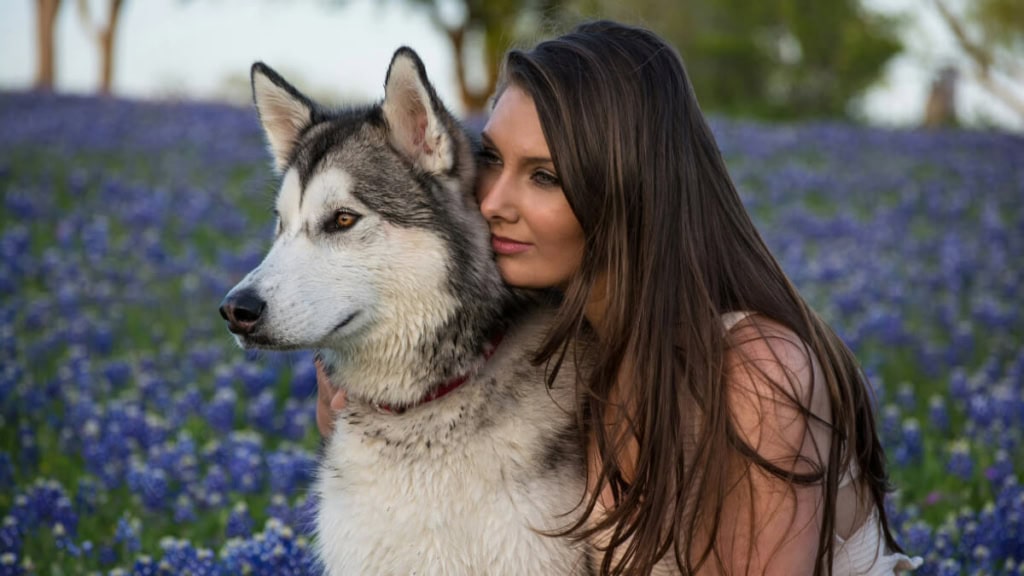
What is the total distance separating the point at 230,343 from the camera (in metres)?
6.53

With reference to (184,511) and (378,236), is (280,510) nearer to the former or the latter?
(184,511)

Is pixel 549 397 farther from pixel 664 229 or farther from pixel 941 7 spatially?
pixel 941 7

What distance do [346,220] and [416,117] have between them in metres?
0.41

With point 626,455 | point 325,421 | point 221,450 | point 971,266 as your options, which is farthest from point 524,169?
point 971,266

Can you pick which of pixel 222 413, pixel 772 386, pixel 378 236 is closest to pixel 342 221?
pixel 378 236

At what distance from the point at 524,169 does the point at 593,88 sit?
32 cm

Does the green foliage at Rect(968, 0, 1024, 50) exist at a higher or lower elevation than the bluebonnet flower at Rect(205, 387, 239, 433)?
higher

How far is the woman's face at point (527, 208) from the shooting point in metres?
2.90

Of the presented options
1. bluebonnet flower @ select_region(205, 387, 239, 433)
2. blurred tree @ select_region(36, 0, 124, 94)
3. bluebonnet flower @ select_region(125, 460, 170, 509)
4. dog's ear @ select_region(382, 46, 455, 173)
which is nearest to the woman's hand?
dog's ear @ select_region(382, 46, 455, 173)

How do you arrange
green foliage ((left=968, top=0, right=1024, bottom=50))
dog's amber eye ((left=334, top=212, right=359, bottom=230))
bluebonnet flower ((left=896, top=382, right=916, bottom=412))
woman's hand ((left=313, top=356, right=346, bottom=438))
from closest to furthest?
dog's amber eye ((left=334, top=212, right=359, bottom=230))
woman's hand ((left=313, top=356, right=346, bottom=438))
bluebonnet flower ((left=896, top=382, right=916, bottom=412))
green foliage ((left=968, top=0, right=1024, bottom=50))

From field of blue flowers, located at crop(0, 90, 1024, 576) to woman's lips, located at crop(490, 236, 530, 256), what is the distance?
1.17 m

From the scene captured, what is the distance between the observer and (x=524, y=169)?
9.69 ft

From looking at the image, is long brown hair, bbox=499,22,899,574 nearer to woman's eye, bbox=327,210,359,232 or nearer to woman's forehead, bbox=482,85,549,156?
woman's forehead, bbox=482,85,549,156

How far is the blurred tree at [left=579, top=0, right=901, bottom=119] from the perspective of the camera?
18.4 m
